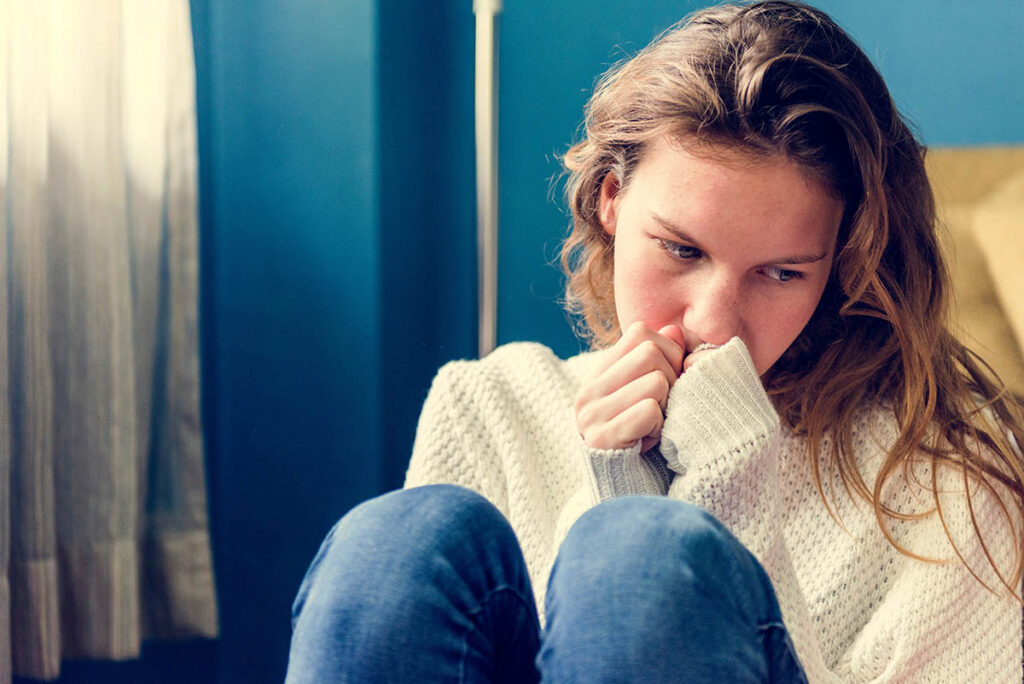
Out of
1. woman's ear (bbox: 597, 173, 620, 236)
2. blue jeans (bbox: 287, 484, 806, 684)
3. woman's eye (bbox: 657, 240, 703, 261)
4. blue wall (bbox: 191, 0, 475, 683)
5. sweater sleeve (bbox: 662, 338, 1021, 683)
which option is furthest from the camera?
blue wall (bbox: 191, 0, 475, 683)

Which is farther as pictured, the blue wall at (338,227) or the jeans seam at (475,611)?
the blue wall at (338,227)

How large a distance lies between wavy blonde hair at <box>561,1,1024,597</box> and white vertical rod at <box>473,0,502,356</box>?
0.41 meters

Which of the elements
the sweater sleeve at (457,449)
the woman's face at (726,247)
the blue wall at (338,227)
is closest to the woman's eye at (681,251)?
the woman's face at (726,247)

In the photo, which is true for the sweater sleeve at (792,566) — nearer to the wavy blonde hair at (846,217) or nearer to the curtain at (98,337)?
the wavy blonde hair at (846,217)

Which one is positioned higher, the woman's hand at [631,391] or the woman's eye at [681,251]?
the woman's eye at [681,251]

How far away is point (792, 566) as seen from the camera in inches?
30.3

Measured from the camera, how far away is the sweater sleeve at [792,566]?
75 centimetres

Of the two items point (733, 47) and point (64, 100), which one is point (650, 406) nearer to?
point (733, 47)

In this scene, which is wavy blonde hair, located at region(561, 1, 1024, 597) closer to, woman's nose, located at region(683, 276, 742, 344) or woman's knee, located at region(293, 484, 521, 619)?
woman's nose, located at region(683, 276, 742, 344)

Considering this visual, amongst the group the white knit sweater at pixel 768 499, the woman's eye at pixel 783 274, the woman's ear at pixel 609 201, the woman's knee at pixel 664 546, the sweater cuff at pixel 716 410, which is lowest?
the white knit sweater at pixel 768 499

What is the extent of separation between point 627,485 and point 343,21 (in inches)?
33.3

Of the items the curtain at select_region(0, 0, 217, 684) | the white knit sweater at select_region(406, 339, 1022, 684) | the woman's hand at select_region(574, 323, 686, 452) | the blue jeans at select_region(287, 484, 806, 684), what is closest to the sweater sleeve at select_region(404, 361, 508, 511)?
the white knit sweater at select_region(406, 339, 1022, 684)

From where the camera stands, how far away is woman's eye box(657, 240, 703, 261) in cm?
85

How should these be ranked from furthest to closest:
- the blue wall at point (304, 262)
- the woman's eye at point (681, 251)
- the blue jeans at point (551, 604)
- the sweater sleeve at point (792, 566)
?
the blue wall at point (304, 262), the woman's eye at point (681, 251), the sweater sleeve at point (792, 566), the blue jeans at point (551, 604)
